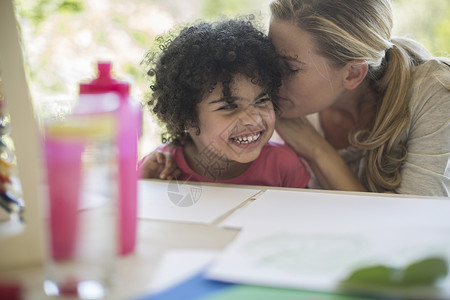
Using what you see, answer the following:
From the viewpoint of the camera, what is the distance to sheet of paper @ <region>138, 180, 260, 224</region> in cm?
76

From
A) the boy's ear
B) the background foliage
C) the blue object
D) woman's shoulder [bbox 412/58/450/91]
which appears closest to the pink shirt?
the boy's ear

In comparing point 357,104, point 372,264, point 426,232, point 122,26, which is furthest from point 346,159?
point 122,26

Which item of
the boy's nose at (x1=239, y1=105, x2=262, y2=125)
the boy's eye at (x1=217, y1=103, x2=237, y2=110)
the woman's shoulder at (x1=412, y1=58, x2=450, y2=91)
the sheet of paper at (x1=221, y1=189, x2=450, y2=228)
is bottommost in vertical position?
the sheet of paper at (x1=221, y1=189, x2=450, y2=228)

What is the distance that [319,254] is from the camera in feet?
1.92

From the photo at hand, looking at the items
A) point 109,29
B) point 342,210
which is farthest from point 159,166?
point 109,29

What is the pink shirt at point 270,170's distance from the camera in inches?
46.3

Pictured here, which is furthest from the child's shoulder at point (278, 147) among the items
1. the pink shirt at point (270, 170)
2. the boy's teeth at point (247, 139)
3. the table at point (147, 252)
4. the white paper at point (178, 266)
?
the white paper at point (178, 266)

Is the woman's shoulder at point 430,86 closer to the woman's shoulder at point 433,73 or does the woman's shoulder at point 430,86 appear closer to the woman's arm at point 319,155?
the woman's shoulder at point 433,73

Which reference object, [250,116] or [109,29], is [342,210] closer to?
[250,116]

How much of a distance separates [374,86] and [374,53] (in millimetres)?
165

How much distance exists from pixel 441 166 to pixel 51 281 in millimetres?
892

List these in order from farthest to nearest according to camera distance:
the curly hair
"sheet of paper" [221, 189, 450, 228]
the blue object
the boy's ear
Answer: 1. the boy's ear
2. the curly hair
3. "sheet of paper" [221, 189, 450, 228]
4. the blue object

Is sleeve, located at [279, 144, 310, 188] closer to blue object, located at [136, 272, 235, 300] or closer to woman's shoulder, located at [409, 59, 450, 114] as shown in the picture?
woman's shoulder, located at [409, 59, 450, 114]

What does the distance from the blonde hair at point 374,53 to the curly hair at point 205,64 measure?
0.37 ft
